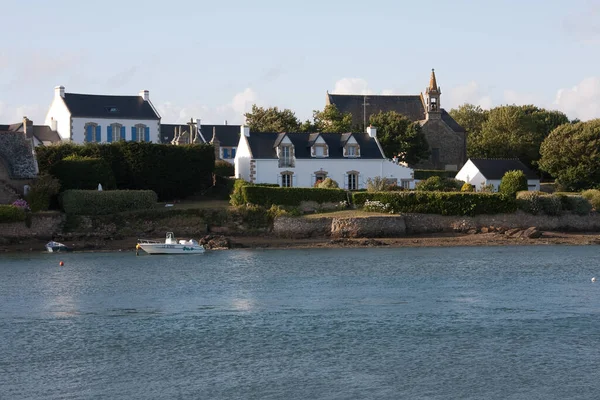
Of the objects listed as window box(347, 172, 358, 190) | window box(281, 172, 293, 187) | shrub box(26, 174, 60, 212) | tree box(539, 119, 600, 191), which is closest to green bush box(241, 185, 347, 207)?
window box(281, 172, 293, 187)

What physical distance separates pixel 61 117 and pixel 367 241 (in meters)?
32.5

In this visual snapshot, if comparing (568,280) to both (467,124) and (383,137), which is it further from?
(467,124)

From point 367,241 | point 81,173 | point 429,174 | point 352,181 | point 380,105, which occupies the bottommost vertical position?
point 367,241

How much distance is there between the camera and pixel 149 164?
63969 millimetres

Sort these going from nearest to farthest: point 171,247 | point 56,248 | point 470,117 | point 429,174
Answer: point 171,247 < point 56,248 < point 429,174 < point 470,117

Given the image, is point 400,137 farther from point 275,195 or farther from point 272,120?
point 275,195

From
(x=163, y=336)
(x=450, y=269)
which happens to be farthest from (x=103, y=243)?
(x=163, y=336)

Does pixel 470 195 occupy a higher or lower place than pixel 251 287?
higher

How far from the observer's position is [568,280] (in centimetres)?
4100

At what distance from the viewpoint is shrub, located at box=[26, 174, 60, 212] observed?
5672 centimetres

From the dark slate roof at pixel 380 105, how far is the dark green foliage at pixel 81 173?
40702 mm

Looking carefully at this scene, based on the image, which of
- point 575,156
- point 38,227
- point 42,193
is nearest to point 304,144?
point 42,193

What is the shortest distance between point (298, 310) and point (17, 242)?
2569 centimetres

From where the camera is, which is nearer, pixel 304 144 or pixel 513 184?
pixel 513 184
